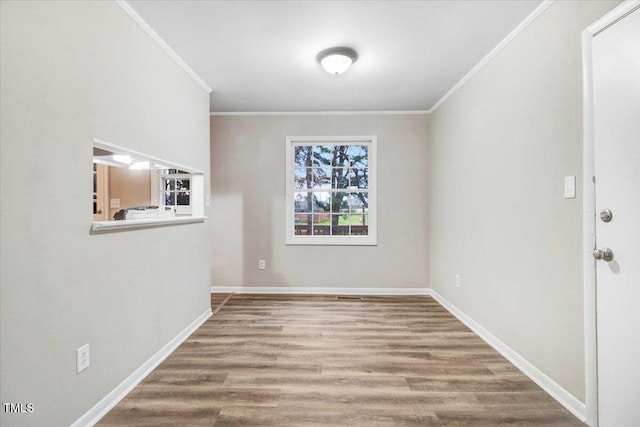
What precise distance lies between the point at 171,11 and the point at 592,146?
262cm

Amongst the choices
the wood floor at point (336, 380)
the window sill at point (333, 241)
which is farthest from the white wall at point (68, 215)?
the window sill at point (333, 241)

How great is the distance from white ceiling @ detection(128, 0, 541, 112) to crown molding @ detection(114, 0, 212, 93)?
3 centimetres

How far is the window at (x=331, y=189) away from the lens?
13.6ft

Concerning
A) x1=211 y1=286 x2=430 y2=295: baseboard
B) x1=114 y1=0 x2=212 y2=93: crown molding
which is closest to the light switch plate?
x1=211 y1=286 x2=430 y2=295: baseboard

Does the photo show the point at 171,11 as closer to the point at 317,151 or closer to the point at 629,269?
the point at 317,151

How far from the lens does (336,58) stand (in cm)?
244

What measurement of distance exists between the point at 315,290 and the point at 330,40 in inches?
117

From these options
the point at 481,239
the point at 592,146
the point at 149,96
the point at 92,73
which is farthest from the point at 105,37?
the point at 481,239

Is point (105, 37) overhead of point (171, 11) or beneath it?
beneath

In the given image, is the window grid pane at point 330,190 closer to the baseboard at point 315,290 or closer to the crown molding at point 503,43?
the baseboard at point 315,290

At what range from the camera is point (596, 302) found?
1510mm

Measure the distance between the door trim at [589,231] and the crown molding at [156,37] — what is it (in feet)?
8.74

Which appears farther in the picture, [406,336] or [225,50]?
[406,336]

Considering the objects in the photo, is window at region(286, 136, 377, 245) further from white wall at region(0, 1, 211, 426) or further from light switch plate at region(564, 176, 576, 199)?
light switch plate at region(564, 176, 576, 199)
